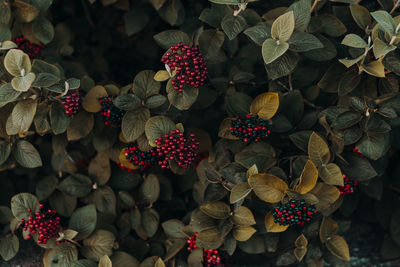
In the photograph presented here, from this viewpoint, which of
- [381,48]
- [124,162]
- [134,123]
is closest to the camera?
[381,48]

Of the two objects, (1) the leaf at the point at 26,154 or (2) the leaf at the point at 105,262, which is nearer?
(2) the leaf at the point at 105,262

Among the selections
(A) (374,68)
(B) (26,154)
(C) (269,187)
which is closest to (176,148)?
(C) (269,187)

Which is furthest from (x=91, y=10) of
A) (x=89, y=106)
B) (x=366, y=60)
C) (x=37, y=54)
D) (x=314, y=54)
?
(x=366, y=60)

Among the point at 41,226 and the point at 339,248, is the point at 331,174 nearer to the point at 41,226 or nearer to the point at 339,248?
the point at 339,248

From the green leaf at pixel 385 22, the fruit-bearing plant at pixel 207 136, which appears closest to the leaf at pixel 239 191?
the fruit-bearing plant at pixel 207 136

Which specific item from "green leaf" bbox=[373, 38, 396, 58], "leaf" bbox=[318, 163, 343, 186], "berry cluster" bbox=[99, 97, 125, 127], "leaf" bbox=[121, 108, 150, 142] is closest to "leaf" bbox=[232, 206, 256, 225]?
"leaf" bbox=[318, 163, 343, 186]

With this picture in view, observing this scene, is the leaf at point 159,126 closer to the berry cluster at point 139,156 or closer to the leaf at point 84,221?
the berry cluster at point 139,156
